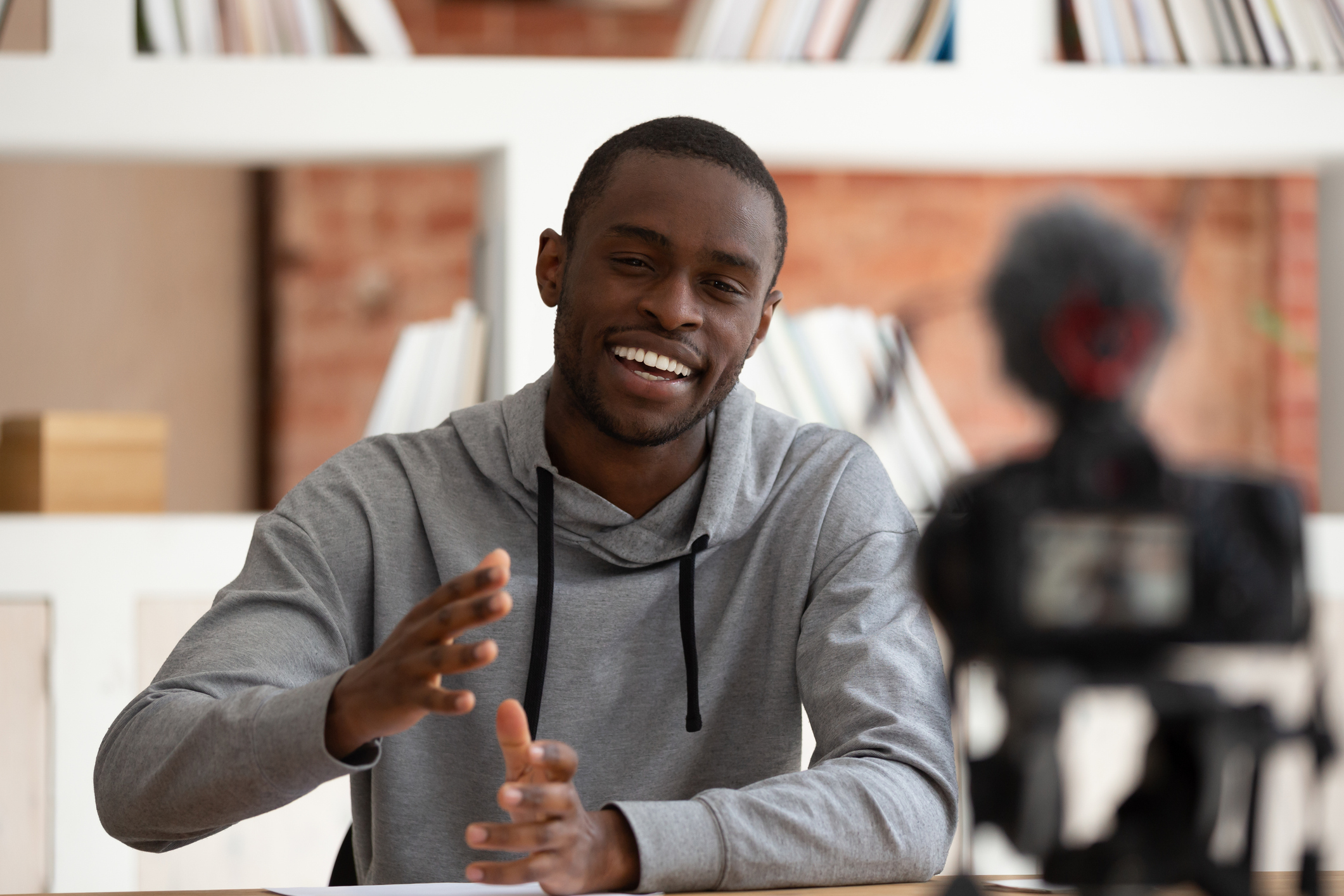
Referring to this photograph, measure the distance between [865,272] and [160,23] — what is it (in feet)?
6.51

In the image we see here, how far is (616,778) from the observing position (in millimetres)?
1140

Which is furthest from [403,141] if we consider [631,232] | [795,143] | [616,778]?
[616,778]

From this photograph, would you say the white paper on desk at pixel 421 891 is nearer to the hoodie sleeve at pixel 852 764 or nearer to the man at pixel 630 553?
the hoodie sleeve at pixel 852 764

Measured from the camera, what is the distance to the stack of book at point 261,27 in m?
1.75

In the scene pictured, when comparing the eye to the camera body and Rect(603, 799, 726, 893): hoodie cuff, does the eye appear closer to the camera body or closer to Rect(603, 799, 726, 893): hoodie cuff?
Rect(603, 799, 726, 893): hoodie cuff

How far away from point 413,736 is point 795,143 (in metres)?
1.01

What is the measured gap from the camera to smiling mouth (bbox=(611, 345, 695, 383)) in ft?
3.75

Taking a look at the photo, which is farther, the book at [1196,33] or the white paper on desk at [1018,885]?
the book at [1196,33]

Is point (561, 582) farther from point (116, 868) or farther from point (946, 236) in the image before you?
point (946, 236)

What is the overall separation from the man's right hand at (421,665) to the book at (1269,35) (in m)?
1.55

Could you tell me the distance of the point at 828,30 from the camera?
1806 millimetres

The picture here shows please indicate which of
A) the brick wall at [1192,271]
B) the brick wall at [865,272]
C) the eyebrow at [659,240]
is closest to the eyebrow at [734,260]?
the eyebrow at [659,240]

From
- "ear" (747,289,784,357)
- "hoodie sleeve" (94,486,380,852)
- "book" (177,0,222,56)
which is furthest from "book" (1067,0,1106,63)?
"hoodie sleeve" (94,486,380,852)

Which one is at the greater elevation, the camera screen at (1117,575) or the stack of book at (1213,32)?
the stack of book at (1213,32)
